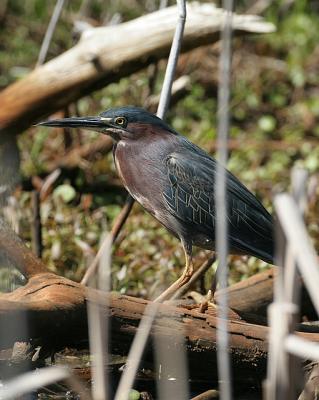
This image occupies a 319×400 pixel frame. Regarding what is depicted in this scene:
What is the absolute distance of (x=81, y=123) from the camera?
4.62 meters

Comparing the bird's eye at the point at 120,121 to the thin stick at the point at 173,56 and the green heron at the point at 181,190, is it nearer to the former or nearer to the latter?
the green heron at the point at 181,190

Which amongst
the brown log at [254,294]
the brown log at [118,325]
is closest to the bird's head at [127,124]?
the brown log at [254,294]

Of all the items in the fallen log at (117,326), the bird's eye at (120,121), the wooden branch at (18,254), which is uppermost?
the bird's eye at (120,121)

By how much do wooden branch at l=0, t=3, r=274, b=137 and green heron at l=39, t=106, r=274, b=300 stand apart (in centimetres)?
117

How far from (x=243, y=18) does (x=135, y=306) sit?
265 cm

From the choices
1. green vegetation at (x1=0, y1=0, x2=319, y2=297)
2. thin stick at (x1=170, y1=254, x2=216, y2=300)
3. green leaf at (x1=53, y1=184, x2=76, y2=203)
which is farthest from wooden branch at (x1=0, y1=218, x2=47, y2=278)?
green leaf at (x1=53, y1=184, x2=76, y2=203)

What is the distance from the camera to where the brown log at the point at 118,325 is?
11.7 ft

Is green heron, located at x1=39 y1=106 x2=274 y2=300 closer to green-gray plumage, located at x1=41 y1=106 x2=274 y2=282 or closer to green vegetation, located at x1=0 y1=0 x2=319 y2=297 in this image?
green-gray plumage, located at x1=41 y1=106 x2=274 y2=282

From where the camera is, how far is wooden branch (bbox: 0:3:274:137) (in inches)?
229

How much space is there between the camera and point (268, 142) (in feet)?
25.7

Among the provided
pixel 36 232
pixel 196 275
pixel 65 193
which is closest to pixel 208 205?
pixel 196 275

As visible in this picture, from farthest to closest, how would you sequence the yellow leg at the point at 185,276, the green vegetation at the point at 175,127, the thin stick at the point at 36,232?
the green vegetation at the point at 175,127, the thin stick at the point at 36,232, the yellow leg at the point at 185,276

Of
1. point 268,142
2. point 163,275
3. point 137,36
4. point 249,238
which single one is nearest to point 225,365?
point 249,238

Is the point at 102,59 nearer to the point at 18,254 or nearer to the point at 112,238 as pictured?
the point at 112,238
